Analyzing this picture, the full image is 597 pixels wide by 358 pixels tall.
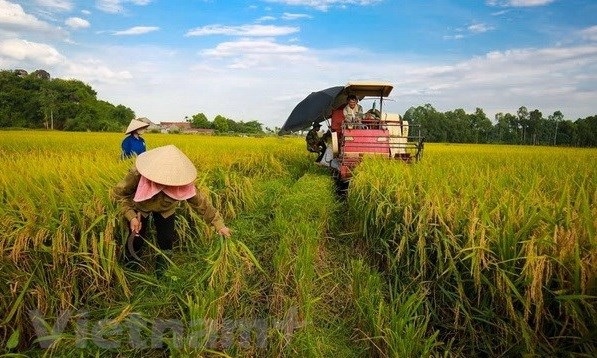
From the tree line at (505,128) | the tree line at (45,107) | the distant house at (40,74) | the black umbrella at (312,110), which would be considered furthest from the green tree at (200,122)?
the black umbrella at (312,110)

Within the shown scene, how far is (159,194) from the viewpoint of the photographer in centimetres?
307

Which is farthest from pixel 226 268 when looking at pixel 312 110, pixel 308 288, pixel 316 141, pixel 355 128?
pixel 316 141

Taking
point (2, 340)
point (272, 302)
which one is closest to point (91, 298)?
point (2, 340)

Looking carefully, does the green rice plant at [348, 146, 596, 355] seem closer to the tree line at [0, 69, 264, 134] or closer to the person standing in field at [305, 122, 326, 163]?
the person standing in field at [305, 122, 326, 163]

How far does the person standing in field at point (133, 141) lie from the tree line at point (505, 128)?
49.3 meters

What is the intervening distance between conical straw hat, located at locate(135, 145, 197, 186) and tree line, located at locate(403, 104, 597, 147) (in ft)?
170

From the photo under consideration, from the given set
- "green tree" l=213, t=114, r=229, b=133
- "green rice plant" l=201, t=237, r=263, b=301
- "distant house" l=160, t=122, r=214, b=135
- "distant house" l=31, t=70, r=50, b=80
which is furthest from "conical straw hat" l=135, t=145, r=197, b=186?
"green tree" l=213, t=114, r=229, b=133

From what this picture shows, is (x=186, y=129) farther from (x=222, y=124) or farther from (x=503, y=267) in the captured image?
(x=503, y=267)

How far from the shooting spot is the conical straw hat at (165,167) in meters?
2.73

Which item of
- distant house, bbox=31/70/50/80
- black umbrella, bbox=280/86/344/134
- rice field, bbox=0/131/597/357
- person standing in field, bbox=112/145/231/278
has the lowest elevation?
rice field, bbox=0/131/597/357

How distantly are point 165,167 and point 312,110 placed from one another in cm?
595

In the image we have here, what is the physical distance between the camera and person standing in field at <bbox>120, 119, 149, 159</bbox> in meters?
5.77

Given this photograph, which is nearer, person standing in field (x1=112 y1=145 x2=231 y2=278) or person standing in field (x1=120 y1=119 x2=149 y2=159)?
person standing in field (x1=112 y1=145 x2=231 y2=278)

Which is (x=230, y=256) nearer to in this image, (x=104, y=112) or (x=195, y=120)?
(x=104, y=112)
